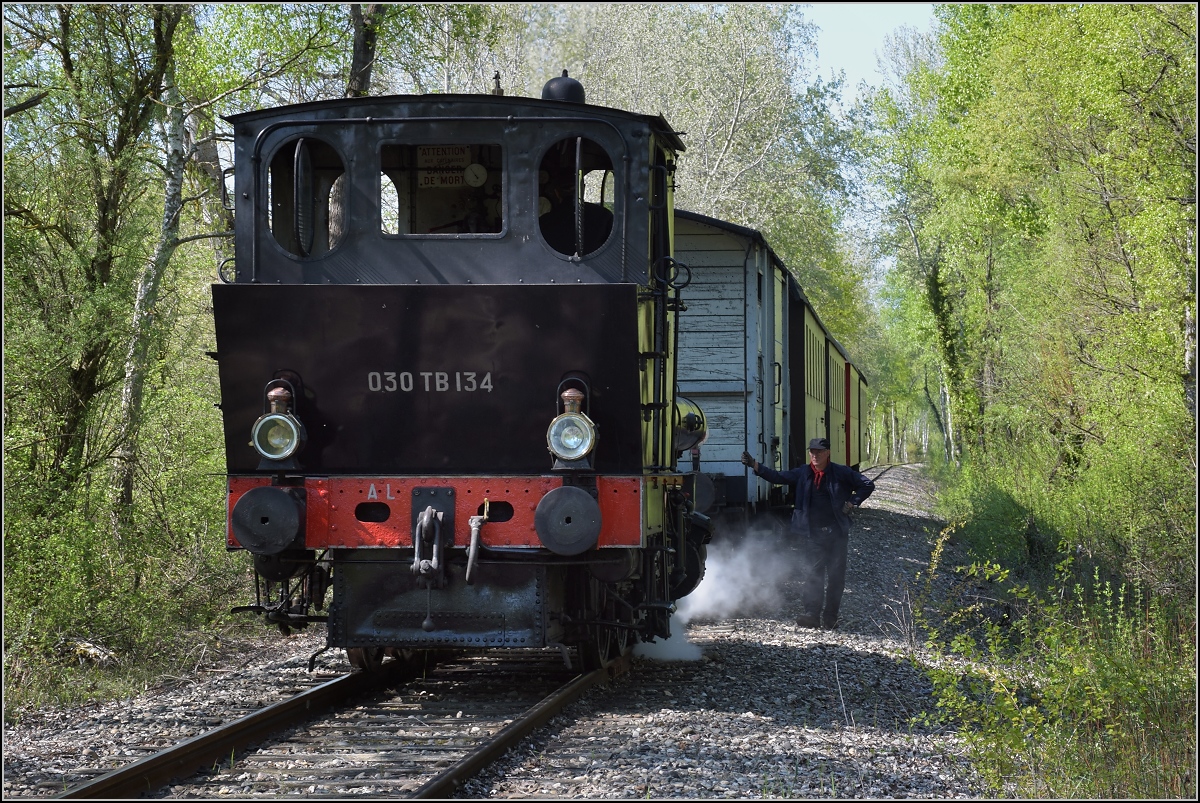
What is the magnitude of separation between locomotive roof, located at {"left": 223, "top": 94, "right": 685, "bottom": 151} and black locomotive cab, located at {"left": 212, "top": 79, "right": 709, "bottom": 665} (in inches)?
0.5

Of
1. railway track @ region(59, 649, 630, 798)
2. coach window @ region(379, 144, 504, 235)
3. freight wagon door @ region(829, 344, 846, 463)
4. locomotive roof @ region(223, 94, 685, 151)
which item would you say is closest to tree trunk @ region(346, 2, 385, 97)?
coach window @ region(379, 144, 504, 235)

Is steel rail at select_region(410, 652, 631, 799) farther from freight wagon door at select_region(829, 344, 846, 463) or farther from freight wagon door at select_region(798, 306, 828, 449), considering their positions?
freight wagon door at select_region(829, 344, 846, 463)

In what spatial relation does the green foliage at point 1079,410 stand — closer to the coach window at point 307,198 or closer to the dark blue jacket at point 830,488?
the dark blue jacket at point 830,488

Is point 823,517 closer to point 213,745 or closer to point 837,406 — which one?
point 213,745

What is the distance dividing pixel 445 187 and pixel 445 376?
53.9 inches

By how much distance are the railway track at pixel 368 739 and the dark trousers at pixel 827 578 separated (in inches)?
109

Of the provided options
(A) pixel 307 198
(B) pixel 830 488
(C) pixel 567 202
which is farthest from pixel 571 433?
(B) pixel 830 488

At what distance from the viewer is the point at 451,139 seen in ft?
21.4

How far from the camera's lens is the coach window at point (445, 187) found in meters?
6.96

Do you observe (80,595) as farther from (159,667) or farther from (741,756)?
(741,756)

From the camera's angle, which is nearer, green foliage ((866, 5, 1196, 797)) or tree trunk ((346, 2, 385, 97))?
green foliage ((866, 5, 1196, 797))

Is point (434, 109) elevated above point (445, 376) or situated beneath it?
elevated above

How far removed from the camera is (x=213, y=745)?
17.9 ft

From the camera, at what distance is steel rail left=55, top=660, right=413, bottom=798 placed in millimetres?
4801
